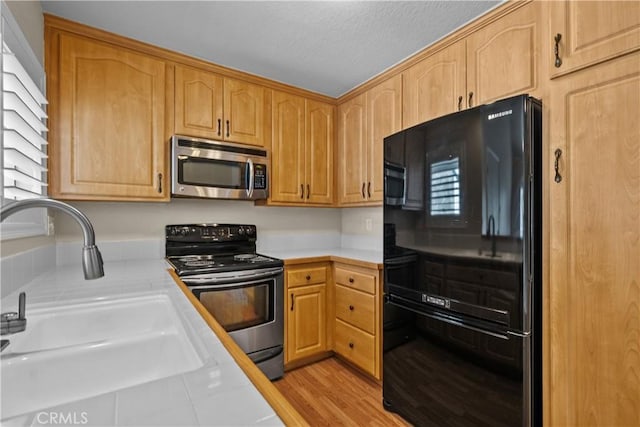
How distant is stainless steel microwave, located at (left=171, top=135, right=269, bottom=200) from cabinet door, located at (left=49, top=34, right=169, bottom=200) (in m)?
0.11

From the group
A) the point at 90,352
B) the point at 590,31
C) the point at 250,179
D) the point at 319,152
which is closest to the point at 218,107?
the point at 250,179

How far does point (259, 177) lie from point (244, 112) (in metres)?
0.53

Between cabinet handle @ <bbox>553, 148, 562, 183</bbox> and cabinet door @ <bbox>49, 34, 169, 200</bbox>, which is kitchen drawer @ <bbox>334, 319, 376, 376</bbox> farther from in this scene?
cabinet door @ <bbox>49, 34, 169, 200</bbox>

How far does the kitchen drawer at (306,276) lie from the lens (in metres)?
2.44

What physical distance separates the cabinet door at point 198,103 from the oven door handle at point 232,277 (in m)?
1.04

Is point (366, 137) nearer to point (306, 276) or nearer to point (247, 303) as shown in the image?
point (306, 276)

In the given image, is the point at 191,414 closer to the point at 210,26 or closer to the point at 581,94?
the point at 581,94

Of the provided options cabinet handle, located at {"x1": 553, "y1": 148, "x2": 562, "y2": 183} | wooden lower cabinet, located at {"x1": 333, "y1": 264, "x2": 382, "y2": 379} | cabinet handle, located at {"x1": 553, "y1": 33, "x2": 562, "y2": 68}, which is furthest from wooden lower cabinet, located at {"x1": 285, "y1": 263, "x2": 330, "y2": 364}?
cabinet handle, located at {"x1": 553, "y1": 33, "x2": 562, "y2": 68}

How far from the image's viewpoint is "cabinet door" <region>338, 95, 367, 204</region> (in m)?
2.73

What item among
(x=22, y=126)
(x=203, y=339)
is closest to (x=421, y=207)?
(x=203, y=339)

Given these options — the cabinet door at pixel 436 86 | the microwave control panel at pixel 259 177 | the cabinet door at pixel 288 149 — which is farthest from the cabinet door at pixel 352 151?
the microwave control panel at pixel 259 177

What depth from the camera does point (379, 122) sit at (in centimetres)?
256

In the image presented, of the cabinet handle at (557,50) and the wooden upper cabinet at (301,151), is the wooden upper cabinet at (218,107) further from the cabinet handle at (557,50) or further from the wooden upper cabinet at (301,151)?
the cabinet handle at (557,50)

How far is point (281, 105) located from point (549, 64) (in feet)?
6.22
